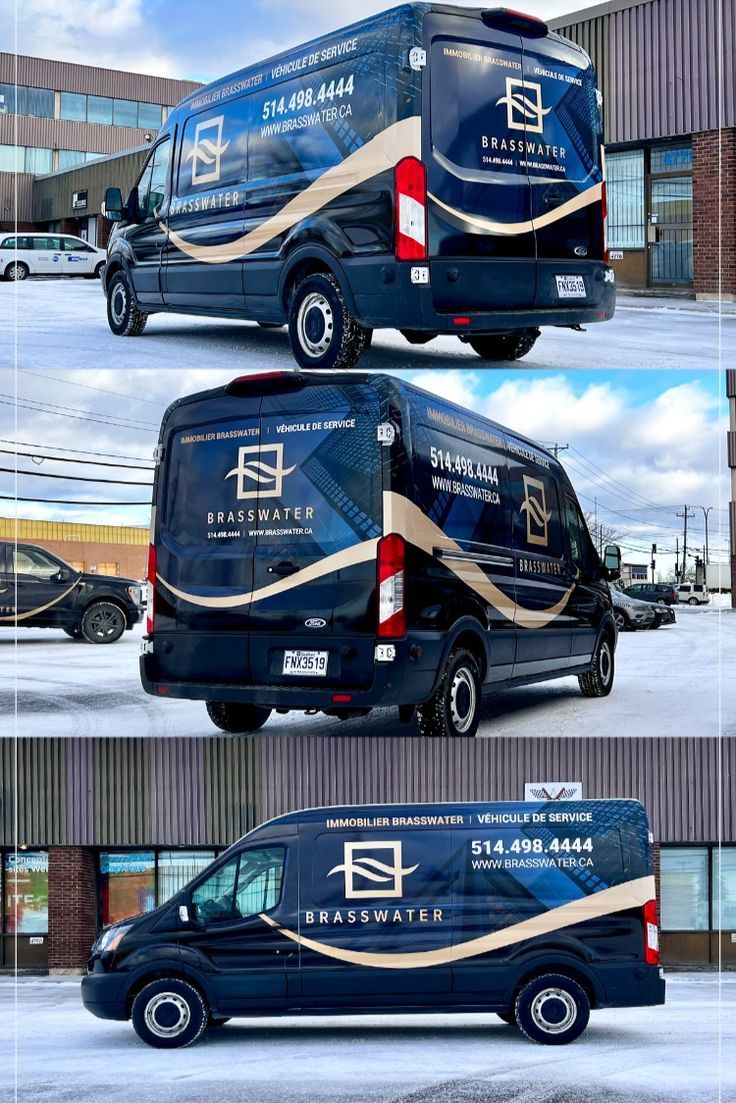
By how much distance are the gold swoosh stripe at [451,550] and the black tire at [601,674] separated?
109cm

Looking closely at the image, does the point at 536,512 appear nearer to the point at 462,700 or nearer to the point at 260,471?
the point at 462,700

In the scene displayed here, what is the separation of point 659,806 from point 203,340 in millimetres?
8758

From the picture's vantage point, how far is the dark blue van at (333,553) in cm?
1132

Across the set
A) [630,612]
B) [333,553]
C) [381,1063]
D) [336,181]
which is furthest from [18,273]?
[381,1063]

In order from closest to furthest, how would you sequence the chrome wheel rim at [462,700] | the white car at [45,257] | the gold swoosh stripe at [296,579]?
A: 1. the gold swoosh stripe at [296,579]
2. the chrome wheel rim at [462,700]
3. the white car at [45,257]

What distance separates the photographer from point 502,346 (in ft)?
41.5

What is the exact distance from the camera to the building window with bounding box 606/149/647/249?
47.9ft

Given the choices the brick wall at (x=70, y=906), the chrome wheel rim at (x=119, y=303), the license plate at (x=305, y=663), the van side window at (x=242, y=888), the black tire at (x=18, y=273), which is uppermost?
the black tire at (x=18, y=273)

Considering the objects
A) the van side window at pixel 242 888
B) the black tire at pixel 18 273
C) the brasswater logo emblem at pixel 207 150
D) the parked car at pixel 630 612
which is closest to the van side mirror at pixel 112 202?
the brasswater logo emblem at pixel 207 150

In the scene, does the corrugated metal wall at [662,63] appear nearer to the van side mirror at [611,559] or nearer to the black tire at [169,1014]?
the van side mirror at [611,559]

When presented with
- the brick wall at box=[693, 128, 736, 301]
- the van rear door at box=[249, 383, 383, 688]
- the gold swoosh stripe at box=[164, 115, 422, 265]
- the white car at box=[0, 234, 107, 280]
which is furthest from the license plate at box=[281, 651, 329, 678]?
the brick wall at box=[693, 128, 736, 301]

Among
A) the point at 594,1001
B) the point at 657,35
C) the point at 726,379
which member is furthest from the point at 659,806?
the point at 657,35

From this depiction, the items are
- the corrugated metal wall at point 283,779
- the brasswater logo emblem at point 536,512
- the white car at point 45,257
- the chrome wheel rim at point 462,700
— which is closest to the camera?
the chrome wheel rim at point 462,700

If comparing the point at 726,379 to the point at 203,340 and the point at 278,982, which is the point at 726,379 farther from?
the point at 278,982
